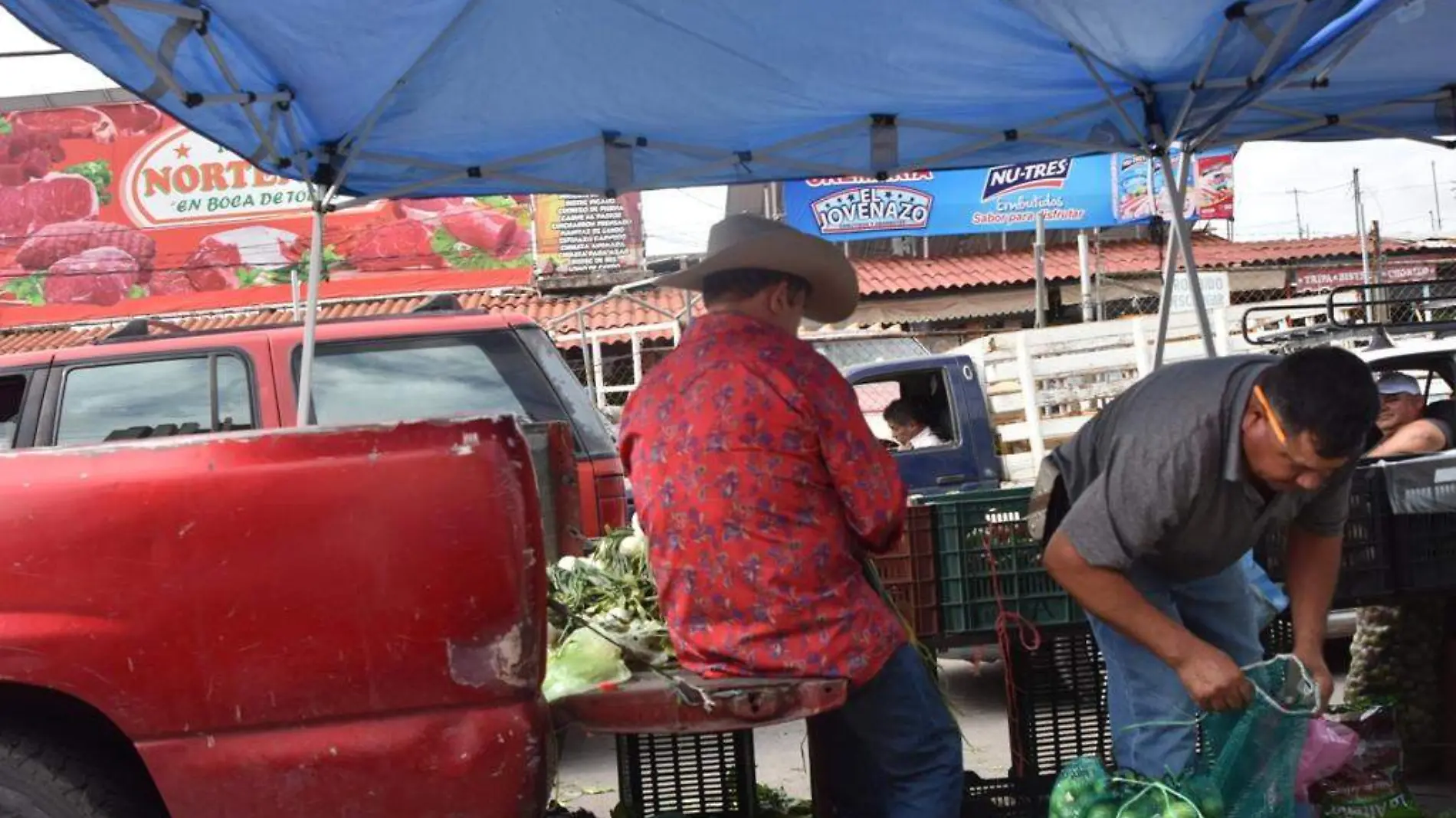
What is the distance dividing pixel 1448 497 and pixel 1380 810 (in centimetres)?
109

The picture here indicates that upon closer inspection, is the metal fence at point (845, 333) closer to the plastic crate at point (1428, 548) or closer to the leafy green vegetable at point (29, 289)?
the plastic crate at point (1428, 548)

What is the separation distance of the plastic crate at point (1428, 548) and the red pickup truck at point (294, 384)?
3.41 m

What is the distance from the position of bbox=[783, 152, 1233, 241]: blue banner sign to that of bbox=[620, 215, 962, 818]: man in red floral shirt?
17.7 m

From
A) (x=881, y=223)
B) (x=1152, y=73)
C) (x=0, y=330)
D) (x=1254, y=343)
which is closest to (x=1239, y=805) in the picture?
(x=1152, y=73)

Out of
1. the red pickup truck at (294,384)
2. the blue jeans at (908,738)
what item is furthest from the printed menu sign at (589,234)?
the blue jeans at (908,738)

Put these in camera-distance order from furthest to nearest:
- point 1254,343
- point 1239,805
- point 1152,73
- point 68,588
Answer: point 1254,343
point 1152,73
point 1239,805
point 68,588

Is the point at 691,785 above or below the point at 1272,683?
below

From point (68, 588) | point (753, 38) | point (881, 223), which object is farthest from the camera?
point (881, 223)

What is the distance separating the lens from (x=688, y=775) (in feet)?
13.8

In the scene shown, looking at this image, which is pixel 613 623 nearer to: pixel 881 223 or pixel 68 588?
pixel 68 588

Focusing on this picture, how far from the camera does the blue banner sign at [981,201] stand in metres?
20.6

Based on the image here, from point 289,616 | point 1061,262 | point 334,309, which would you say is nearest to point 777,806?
point 289,616

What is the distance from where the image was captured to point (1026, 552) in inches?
163

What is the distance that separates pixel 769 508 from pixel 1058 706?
1806mm
